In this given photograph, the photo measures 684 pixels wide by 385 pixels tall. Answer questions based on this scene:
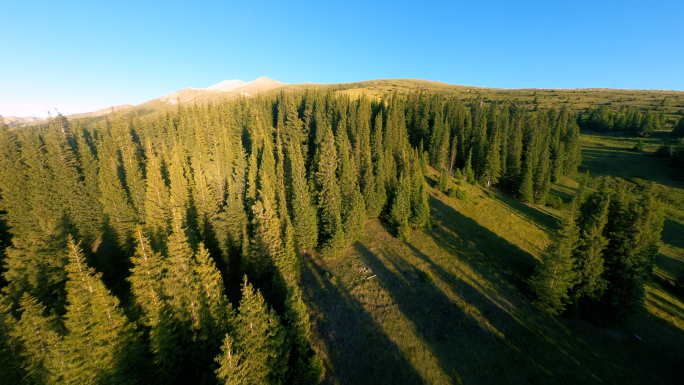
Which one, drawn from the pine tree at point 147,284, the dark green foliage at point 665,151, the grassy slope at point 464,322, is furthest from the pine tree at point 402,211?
the dark green foliage at point 665,151

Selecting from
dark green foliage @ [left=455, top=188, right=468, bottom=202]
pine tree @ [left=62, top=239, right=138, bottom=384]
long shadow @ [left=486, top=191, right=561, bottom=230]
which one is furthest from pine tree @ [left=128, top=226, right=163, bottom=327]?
long shadow @ [left=486, top=191, right=561, bottom=230]

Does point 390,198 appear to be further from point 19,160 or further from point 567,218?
point 19,160

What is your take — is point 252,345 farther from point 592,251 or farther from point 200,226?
point 592,251

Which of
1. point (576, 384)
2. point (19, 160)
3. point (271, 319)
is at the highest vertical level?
point (19, 160)

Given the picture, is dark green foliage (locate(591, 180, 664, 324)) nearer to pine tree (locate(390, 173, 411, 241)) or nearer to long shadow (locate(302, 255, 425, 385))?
pine tree (locate(390, 173, 411, 241))

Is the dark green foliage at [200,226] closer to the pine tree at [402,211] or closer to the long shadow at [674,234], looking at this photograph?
the pine tree at [402,211]

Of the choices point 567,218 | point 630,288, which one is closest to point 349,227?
point 567,218
